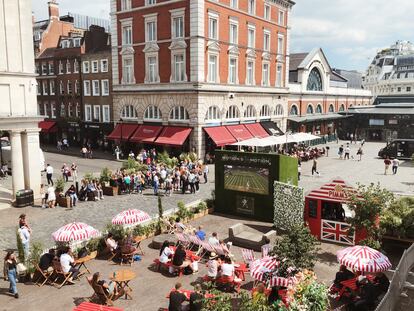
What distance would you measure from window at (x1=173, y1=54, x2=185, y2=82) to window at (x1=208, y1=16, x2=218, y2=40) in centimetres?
336

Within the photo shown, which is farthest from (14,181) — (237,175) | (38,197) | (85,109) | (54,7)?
(54,7)

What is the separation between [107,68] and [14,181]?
23.3 m

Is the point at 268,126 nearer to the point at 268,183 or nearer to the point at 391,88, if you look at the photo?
the point at 268,183

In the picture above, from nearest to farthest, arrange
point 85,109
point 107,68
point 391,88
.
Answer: point 107,68
point 85,109
point 391,88

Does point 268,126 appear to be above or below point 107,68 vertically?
below

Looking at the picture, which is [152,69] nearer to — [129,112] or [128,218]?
[129,112]

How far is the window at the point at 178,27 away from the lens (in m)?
36.4

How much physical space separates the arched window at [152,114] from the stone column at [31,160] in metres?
16.1

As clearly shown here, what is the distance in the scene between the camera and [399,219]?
50.0 feet

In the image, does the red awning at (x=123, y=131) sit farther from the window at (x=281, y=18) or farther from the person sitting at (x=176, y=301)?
the person sitting at (x=176, y=301)

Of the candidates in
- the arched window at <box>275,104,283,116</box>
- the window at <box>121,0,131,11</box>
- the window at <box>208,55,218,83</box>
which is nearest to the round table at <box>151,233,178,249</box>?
the window at <box>208,55,218,83</box>

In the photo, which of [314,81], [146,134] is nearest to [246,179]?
[146,134]

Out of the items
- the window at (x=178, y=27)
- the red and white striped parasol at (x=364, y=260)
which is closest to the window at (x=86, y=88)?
the window at (x=178, y=27)

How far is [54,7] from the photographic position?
2181 inches
